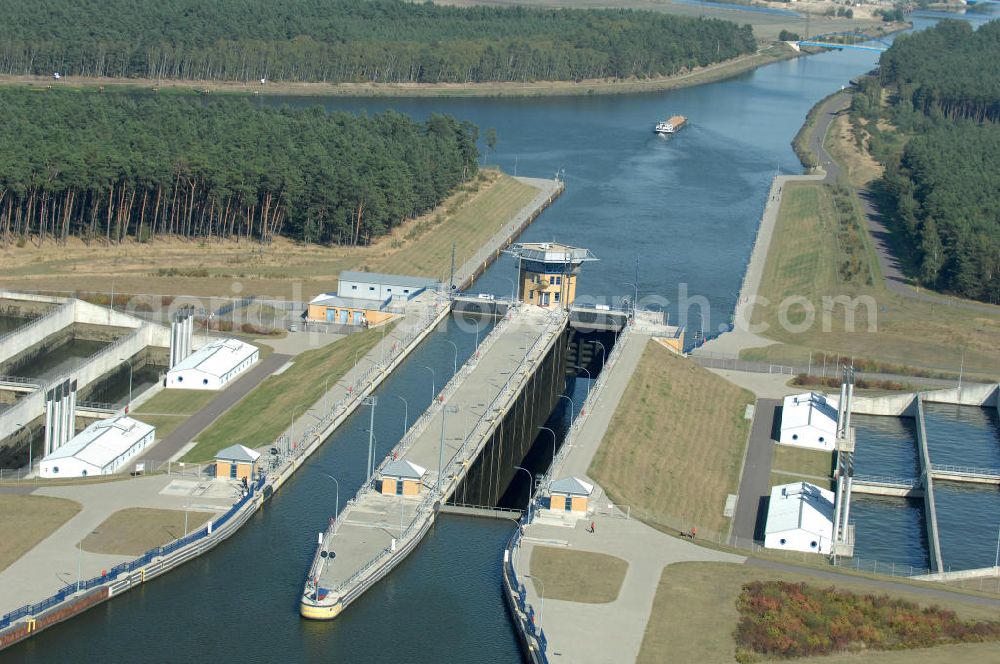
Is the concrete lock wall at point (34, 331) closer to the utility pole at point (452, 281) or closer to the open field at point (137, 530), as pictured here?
the utility pole at point (452, 281)

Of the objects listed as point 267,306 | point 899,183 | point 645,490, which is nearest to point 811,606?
point 645,490

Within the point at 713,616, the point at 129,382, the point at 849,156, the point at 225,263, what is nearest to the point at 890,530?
the point at 713,616


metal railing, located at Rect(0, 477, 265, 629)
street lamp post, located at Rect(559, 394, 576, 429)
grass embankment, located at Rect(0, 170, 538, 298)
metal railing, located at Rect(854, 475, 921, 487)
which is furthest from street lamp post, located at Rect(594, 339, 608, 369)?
metal railing, located at Rect(0, 477, 265, 629)

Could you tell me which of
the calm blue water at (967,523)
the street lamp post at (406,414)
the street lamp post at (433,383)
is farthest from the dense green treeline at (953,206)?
the street lamp post at (406,414)

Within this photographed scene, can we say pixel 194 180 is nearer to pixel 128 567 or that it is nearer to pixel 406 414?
pixel 406 414

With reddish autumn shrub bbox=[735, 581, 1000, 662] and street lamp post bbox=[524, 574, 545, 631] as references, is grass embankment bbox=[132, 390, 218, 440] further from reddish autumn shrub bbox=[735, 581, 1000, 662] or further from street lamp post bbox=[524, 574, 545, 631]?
reddish autumn shrub bbox=[735, 581, 1000, 662]

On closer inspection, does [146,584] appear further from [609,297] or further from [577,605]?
[609,297]
